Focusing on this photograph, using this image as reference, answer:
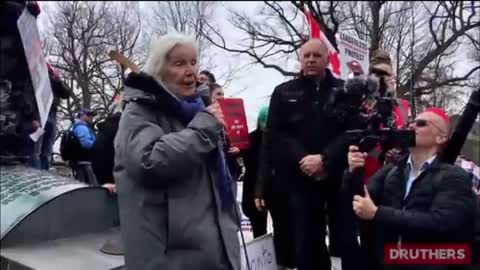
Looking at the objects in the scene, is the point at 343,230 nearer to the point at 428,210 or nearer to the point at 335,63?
the point at 428,210

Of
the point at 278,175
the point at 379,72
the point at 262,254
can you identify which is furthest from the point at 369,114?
the point at 262,254

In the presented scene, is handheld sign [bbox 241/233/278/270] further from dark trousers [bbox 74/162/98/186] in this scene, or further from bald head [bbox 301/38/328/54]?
dark trousers [bbox 74/162/98/186]

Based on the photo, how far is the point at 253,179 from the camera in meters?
5.36

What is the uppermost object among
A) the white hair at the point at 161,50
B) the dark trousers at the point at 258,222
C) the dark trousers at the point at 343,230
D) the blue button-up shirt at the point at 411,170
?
the white hair at the point at 161,50

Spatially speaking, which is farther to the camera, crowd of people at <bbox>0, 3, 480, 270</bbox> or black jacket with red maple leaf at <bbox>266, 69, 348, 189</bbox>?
black jacket with red maple leaf at <bbox>266, 69, 348, 189</bbox>

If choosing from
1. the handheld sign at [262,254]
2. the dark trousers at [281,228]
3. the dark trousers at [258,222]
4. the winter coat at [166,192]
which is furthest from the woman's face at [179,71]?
the dark trousers at [258,222]

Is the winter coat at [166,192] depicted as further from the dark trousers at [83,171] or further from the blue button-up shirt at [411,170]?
the dark trousers at [83,171]

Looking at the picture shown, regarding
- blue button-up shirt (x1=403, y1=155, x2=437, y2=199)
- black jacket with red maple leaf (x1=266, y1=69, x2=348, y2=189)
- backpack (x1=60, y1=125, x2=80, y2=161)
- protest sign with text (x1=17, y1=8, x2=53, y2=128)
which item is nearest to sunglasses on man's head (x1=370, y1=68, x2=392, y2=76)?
black jacket with red maple leaf (x1=266, y1=69, x2=348, y2=189)

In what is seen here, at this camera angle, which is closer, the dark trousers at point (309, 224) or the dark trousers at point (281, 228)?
the dark trousers at point (309, 224)

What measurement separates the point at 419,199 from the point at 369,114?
0.46 m

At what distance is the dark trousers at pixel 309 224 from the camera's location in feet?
13.6

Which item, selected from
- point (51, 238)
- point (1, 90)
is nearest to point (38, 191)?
point (51, 238)

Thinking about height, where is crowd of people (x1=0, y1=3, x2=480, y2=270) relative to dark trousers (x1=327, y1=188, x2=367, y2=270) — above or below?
above

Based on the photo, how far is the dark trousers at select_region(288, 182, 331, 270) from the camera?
4133 mm
